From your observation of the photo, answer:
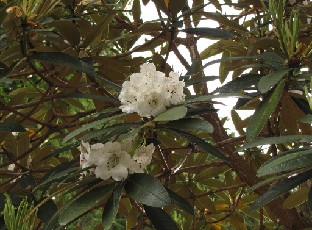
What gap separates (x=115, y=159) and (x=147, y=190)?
129mm

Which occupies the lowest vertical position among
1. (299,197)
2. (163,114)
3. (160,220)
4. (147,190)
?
(299,197)

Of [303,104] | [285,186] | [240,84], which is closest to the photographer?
[285,186]

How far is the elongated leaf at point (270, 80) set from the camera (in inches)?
44.0

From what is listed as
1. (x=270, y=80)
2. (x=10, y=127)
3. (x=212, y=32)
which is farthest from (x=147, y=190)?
(x=212, y=32)

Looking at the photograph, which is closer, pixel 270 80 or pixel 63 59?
pixel 270 80

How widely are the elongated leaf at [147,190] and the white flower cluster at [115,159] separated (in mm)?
26

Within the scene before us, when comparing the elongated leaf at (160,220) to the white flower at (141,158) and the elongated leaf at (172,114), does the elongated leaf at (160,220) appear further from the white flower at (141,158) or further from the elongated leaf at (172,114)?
the elongated leaf at (172,114)

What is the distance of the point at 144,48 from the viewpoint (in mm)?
1750

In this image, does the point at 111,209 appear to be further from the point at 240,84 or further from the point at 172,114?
the point at 240,84

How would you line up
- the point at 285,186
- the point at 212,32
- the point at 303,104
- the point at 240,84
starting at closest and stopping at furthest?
the point at 285,186
the point at 240,84
the point at 303,104
the point at 212,32

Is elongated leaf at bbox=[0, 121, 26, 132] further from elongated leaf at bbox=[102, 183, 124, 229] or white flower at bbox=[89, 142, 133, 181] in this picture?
elongated leaf at bbox=[102, 183, 124, 229]

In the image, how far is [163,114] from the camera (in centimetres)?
107

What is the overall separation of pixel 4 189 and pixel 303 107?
88 centimetres

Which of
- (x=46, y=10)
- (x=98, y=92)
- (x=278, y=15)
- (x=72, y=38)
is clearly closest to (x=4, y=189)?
(x=98, y=92)
